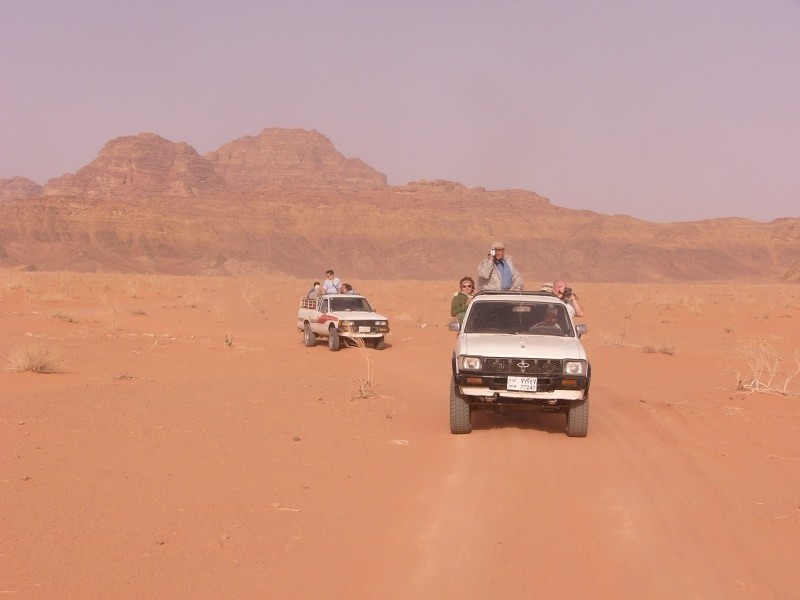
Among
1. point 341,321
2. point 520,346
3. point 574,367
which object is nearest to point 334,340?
point 341,321

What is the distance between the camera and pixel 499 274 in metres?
11.9

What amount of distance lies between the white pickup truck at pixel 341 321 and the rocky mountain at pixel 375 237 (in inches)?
3189

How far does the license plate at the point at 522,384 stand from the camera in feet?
29.8

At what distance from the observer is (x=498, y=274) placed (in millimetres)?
11906

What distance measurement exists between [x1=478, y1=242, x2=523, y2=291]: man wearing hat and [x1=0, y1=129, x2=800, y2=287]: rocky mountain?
291ft

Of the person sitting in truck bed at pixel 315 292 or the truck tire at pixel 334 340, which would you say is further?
the person sitting in truck bed at pixel 315 292

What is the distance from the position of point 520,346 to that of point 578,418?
1.04 m

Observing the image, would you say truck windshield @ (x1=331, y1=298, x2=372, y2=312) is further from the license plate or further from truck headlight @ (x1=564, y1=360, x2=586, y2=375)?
truck headlight @ (x1=564, y1=360, x2=586, y2=375)

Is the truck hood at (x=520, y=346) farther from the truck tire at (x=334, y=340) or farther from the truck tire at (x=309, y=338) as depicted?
the truck tire at (x=309, y=338)

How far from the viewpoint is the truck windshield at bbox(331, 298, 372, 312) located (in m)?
21.0

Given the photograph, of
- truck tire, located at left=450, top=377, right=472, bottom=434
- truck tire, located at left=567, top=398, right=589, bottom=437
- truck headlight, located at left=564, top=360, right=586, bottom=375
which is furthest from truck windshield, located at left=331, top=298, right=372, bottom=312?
truck headlight, located at left=564, top=360, right=586, bottom=375

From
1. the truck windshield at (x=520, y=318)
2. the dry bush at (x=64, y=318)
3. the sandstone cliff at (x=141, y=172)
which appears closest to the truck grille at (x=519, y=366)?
the truck windshield at (x=520, y=318)

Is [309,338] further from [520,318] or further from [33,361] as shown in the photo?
[520,318]

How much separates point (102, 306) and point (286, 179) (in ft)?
517
